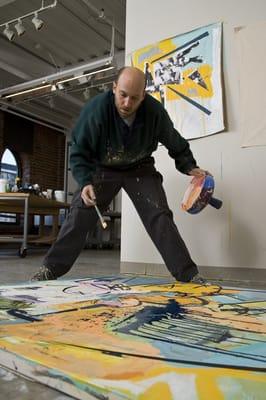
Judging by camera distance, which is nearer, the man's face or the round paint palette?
the man's face

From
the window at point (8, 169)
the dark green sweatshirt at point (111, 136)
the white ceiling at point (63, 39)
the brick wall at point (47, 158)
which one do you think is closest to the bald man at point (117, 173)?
the dark green sweatshirt at point (111, 136)

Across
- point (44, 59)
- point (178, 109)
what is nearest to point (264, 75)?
point (178, 109)

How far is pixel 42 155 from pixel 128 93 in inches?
301

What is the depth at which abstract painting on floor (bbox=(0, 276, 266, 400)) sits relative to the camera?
607 mm

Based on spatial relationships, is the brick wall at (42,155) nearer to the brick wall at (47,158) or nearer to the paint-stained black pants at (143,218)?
the brick wall at (47,158)

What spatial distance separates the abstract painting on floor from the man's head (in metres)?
0.81

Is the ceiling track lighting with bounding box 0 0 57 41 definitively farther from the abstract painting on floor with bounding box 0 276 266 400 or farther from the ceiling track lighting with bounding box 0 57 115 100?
the abstract painting on floor with bounding box 0 276 266 400

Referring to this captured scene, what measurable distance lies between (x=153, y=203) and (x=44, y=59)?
203 inches

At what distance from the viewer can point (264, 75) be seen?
2.26 m

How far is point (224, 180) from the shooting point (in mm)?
2328

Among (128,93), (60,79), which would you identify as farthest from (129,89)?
(60,79)

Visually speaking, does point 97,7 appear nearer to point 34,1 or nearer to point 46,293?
point 34,1

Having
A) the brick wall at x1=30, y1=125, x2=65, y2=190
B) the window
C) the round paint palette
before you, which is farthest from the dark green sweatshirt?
the brick wall at x1=30, y1=125, x2=65, y2=190

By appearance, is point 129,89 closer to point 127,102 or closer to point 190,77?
point 127,102
